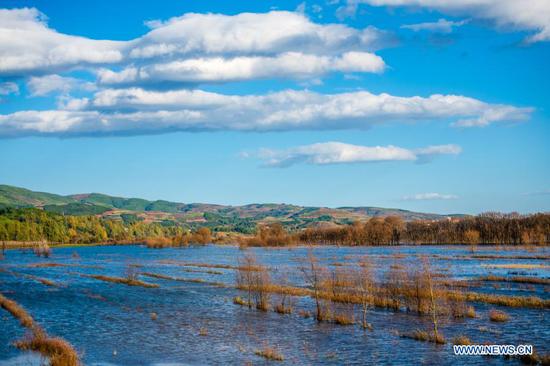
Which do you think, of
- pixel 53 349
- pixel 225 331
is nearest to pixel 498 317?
pixel 225 331

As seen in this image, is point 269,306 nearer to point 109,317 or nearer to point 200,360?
point 109,317

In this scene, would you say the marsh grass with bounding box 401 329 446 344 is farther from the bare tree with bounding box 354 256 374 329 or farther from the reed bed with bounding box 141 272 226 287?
the reed bed with bounding box 141 272 226 287

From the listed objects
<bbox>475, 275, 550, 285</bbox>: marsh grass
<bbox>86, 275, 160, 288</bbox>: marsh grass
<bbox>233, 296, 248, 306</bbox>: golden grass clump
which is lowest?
<bbox>86, 275, 160, 288</bbox>: marsh grass

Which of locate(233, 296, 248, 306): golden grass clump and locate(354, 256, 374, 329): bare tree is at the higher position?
locate(354, 256, 374, 329): bare tree

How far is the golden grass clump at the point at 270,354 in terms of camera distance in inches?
1271

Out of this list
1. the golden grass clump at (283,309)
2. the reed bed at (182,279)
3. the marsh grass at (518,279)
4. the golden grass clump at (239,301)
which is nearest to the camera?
the golden grass clump at (283,309)

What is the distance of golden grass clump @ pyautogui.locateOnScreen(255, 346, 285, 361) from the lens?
3228cm

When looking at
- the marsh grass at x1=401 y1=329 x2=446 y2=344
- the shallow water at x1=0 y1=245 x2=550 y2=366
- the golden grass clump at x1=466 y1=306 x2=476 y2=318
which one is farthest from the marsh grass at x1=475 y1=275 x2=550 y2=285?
the marsh grass at x1=401 y1=329 x2=446 y2=344

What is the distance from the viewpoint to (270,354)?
32688 mm

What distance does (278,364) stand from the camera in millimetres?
30969

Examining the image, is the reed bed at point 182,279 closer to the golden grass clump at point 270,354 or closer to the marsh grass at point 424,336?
the marsh grass at point 424,336

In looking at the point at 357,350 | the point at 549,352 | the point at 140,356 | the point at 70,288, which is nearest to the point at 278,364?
the point at 357,350

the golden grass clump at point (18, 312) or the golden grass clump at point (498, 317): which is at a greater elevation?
the golden grass clump at point (498, 317)

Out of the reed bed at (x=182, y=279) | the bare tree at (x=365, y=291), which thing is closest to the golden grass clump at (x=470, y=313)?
the bare tree at (x=365, y=291)
